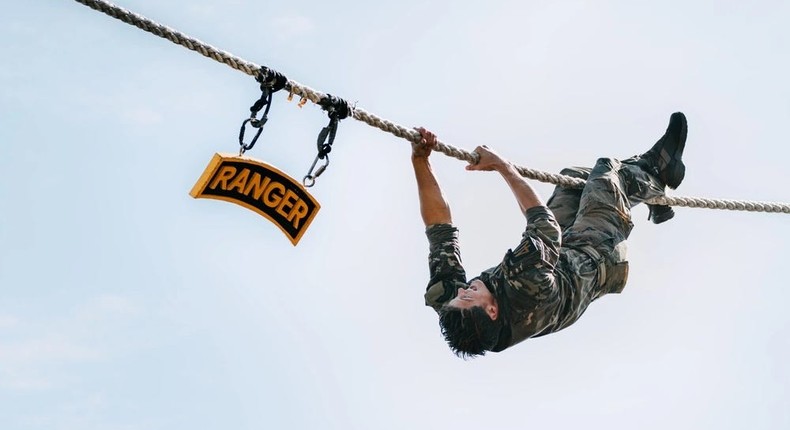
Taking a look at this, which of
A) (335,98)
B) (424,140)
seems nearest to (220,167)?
(335,98)

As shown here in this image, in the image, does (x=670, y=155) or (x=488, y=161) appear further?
(x=670, y=155)

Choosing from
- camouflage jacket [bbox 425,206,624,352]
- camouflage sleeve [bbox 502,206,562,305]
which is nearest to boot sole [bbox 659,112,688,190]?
camouflage jacket [bbox 425,206,624,352]

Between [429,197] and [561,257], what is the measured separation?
1.14m

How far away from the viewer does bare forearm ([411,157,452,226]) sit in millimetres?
13117

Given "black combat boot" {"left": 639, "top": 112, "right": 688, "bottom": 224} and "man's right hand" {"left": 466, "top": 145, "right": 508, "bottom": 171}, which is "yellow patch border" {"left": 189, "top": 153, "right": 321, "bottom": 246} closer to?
"man's right hand" {"left": 466, "top": 145, "right": 508, "bottom": 171}

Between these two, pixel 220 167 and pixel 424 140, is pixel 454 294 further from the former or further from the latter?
pixel 220 167

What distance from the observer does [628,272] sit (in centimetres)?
1350

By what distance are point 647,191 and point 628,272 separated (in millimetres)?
1001

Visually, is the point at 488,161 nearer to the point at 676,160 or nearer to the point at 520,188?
the point at 520,188

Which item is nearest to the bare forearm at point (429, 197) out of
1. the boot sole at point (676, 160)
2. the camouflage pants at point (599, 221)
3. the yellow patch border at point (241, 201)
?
the camouflage pants at point (599, 221)

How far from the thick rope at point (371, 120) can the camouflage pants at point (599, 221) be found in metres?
0.22

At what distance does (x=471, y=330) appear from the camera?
12438 millimetres

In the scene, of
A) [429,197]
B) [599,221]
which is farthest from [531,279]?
[599,221]

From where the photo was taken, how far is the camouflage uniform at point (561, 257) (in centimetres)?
1246
